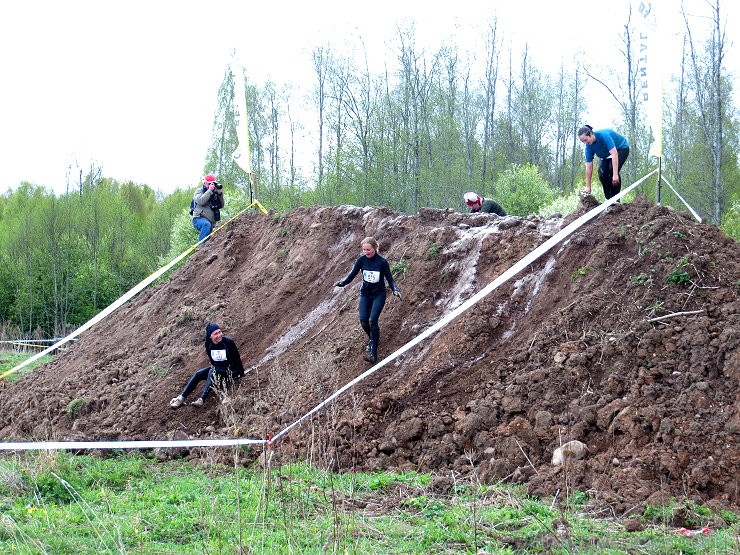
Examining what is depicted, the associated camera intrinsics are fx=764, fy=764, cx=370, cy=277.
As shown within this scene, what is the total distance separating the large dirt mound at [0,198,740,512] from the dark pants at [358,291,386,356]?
0.35m

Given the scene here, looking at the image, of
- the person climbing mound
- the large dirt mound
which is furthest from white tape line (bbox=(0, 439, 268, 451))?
the person climbing mound

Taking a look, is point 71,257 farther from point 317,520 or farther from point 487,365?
point 317,520

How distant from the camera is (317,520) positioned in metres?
5.73

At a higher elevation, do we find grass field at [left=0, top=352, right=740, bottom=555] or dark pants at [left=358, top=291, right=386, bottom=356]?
dark pants at [left=358, top=291, right=386, bottom=356]

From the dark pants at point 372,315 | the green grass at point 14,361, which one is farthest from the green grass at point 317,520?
the green grass at point 14,361

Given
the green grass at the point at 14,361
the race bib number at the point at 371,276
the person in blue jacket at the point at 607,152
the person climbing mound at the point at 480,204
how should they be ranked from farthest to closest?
the green grass at the point at 14,361, the person climbing mound at the point at 480,204, the person in blue jacket at the point at 607,152, the race bib number at the point at 371,276

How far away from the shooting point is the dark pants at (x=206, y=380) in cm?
1067

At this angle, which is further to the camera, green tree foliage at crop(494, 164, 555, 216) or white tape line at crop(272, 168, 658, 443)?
green tree foliage at crop(494, 164, 555, 216)

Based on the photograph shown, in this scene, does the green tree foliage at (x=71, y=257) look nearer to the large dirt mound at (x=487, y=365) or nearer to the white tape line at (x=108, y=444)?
Result: the large dirt mound at (x=487, y=365)

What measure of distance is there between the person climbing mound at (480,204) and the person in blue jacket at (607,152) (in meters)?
3.11

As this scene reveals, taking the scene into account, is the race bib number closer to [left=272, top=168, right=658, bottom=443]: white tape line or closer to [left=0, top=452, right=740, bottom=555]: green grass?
[left=272, top=168, right=658, bottom=443]: white tape line

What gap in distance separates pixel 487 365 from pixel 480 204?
5681 millimetres

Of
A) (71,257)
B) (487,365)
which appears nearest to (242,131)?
(487,365)

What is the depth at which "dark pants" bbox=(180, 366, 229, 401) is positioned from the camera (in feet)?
35.0
